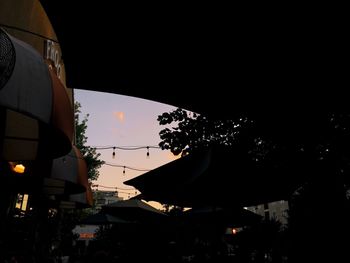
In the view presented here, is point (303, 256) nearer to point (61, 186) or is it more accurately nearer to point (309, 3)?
point (309, 3)

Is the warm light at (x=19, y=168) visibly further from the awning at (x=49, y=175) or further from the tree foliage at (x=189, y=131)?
the tree foliage at (x=189, y=131)

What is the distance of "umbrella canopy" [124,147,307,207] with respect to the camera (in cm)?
406

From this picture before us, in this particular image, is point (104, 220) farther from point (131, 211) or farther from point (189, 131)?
point (189, 131)

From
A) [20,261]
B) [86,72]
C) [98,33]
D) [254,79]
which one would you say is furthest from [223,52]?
[20,261]

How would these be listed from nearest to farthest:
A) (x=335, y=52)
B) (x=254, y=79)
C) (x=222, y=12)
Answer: (x=222, y=12), (x=335, y=52), (x=254, y=79)

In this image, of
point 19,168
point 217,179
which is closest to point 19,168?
point 19,168

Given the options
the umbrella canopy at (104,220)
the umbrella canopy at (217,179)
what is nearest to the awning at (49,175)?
the umbrella canopy at (217,179)

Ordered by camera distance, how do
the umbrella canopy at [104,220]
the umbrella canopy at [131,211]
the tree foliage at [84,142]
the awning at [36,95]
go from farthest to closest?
the tree foliage at [84,142] → the umbrella canopy at [104,220] → the umbrella canopy at [131,211] → the awning at [36,95]

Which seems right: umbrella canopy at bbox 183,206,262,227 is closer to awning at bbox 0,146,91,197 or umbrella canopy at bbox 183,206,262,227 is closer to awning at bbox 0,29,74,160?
awning at bbox 0,146,91,197

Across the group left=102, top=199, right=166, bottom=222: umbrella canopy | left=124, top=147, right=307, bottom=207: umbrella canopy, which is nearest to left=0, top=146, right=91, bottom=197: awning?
left=124, top=147, right=307, bottom=207: umbrella canopy

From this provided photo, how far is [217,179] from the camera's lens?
421 centimetres

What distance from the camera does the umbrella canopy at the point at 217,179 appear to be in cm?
406

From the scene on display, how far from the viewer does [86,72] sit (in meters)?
3.56

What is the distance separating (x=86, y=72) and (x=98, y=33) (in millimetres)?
812
